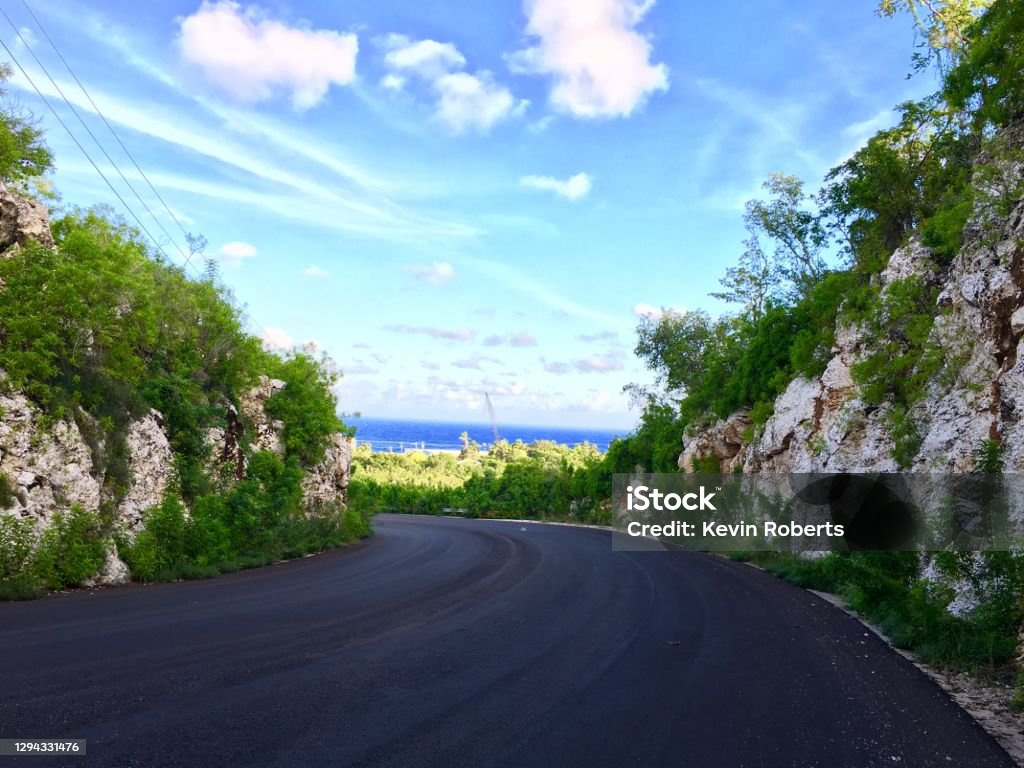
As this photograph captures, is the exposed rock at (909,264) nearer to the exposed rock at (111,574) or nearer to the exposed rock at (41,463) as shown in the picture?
the exposed rock at (111,574)

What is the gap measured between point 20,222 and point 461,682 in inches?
483

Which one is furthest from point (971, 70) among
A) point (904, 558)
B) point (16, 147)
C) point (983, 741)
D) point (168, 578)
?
point (16, 147)

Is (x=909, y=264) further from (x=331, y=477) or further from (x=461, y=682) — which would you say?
(x=331, y=477)

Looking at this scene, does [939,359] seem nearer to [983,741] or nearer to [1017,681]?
[1017,681]

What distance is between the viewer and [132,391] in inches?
546

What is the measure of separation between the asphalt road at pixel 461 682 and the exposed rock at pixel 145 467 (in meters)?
1.93

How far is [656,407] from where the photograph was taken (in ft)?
104

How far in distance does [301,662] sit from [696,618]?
5.98 metres

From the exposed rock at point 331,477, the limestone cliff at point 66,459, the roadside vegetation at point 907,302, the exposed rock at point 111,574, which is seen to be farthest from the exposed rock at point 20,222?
the roadside vegetation at point 907,302

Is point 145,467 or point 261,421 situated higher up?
point 261,421

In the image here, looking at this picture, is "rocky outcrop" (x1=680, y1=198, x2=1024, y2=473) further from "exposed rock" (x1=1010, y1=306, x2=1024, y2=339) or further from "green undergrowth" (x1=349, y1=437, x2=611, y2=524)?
"green undergrowth" (x1=349, y1=437, x2=611, y2=524)

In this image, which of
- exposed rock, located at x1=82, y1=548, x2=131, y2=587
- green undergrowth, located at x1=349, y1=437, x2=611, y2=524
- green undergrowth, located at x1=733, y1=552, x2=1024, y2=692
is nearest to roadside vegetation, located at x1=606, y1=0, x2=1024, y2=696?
green undergrowth, located at x1=733, y1=552, x2=1024, y2=692

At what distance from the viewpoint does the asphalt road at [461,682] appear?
5.04m

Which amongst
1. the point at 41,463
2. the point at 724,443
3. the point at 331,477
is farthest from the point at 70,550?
the point at 724,443
